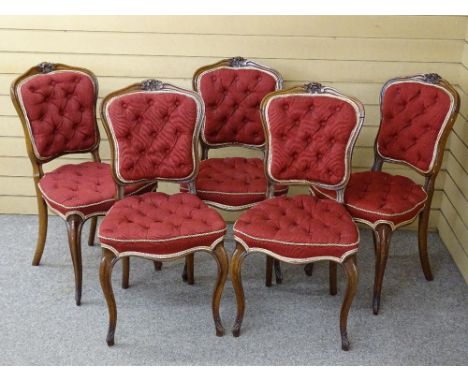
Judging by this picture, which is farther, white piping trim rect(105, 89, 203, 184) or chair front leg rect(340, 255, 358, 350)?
white piping trim rect(105, 89, 203, 184)

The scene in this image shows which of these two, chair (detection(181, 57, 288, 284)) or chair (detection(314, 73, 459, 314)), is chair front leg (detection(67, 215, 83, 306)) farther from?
chair (detection(314, 73, 459, 314))

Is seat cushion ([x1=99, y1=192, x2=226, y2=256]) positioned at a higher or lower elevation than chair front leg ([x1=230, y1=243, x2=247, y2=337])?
higher

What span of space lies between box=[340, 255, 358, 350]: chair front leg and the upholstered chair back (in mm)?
414

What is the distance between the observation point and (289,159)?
8.49 ft

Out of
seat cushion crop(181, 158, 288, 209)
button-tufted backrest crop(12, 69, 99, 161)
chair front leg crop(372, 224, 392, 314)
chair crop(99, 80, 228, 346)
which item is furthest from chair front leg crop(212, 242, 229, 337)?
button-tufted backrest crop(12, 69, 99, 161)

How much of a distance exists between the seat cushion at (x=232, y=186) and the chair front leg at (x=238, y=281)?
13.7 inches

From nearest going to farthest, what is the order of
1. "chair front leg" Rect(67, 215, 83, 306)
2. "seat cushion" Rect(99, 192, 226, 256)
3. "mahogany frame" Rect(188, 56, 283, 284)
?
1. "seat cushion" Rect(99, 192, 226, 256)
2. "chair front leg" Rect(67, 215, 83, 306)
3. "mahogany frame" Rect(188, 56, 283, 284)

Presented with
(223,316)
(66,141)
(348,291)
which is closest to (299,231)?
(348,291)

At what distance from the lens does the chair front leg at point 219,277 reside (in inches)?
93.1

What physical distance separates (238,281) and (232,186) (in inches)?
19.5

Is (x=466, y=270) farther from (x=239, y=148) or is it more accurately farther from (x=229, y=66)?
(x=229, y=66)

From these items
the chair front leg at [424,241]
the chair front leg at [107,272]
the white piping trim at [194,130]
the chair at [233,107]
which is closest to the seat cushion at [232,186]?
the chair at [233,107]

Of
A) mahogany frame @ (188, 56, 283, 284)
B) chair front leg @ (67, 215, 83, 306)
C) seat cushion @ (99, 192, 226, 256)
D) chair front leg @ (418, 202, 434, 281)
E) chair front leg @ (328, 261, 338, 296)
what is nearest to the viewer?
seat cushion @ (99, 192, 226, 256)

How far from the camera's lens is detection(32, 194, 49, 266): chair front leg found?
289cm
